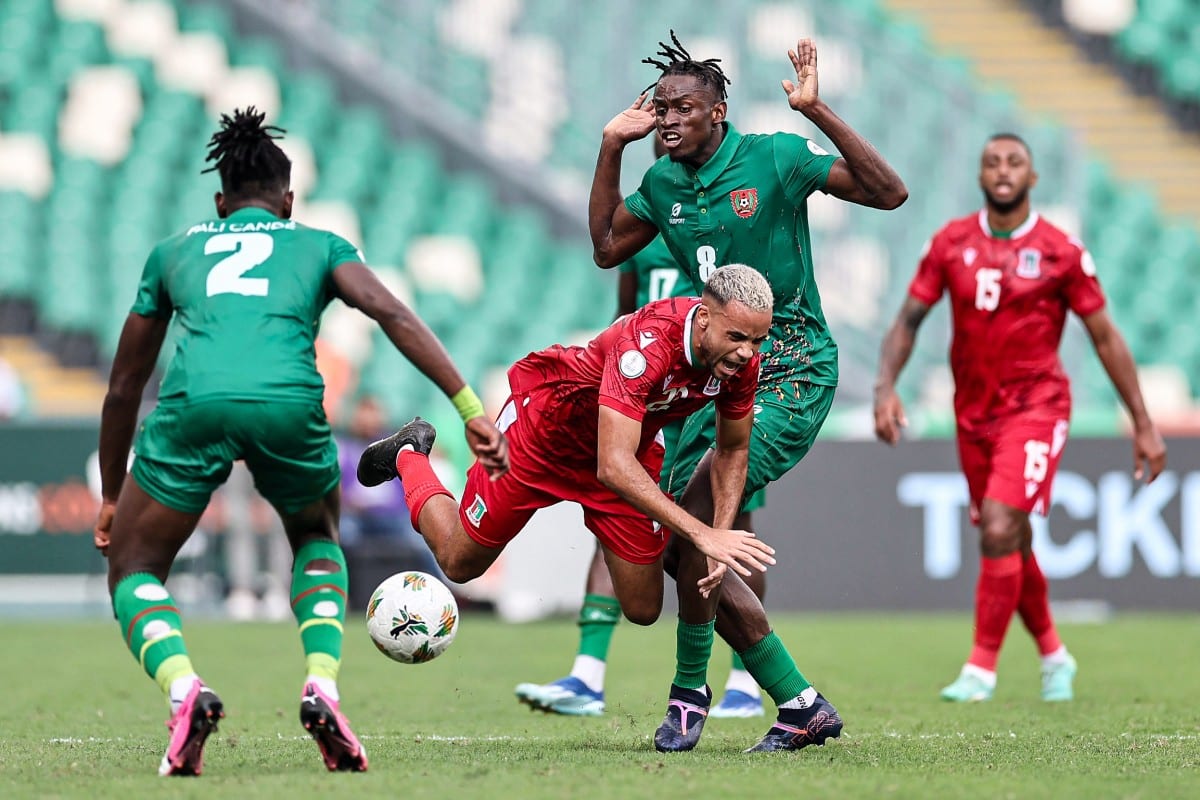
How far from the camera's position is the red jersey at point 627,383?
5.64m

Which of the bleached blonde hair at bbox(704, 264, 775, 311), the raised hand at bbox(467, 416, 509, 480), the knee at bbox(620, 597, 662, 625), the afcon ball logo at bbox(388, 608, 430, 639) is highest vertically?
the bleached blonde hair at bbox(704, 264, 775, 311)

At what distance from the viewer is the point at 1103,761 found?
5738 mm

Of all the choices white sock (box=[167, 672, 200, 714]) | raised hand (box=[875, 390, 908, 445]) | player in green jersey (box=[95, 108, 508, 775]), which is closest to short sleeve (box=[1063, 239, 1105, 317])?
raised hand (box=[875, 390, 908, 445])

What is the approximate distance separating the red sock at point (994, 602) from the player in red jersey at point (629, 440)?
8.62ft

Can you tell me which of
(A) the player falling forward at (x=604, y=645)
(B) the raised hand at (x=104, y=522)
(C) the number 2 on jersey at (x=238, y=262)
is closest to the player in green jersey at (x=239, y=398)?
(C) the number 2 on jersey at (x=238, y=262)

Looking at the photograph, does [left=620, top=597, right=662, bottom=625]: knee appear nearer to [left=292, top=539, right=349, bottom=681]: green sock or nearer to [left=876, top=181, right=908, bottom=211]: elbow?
[left=292, top=539, right=349, bottom=681]: green sock

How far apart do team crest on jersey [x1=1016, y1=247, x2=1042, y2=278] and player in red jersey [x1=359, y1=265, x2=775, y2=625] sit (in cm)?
289

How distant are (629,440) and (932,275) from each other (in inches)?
139

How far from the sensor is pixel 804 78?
6148 millimetres

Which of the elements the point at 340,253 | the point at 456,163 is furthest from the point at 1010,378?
the point at 456,163

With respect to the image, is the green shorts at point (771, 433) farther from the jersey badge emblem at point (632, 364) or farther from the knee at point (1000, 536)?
the knee at point (1000, 536)

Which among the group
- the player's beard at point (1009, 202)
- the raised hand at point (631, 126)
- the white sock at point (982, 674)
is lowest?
the white sock at point (982, 674)

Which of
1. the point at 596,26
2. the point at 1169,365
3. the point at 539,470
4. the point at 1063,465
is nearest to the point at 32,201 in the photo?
the point at 596,26

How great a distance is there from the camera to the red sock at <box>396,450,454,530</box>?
6.80 m
